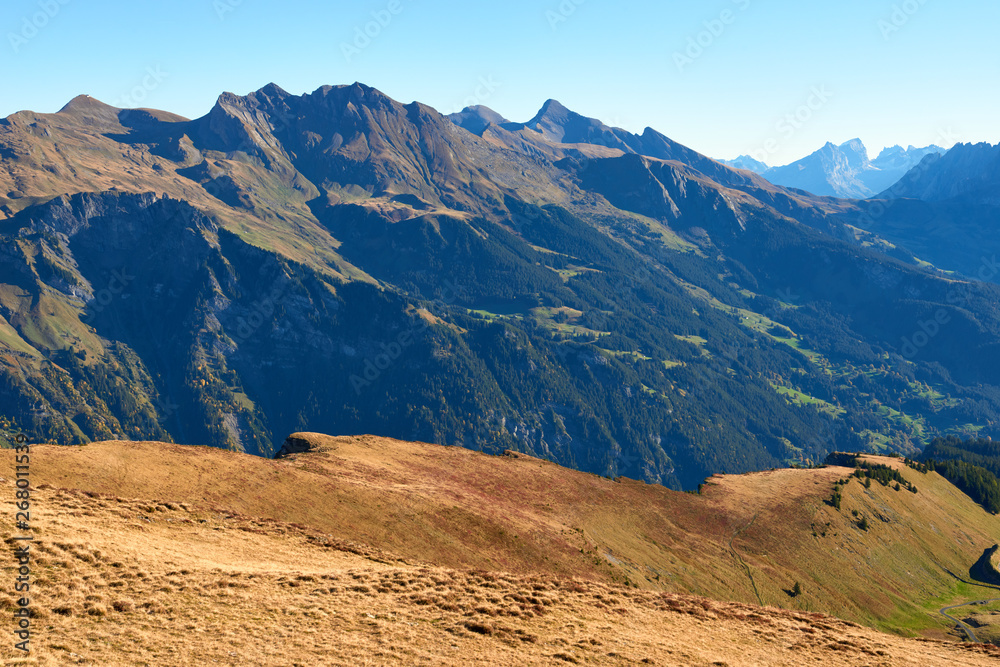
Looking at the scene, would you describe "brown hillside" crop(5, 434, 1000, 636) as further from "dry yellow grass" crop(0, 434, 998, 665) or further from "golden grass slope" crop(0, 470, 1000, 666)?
"golden grass slope" crop(0, 470, 1000, 666)

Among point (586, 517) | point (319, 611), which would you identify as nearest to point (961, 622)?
point (586, 517)

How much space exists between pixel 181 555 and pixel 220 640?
1382 cm

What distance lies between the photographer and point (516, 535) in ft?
245

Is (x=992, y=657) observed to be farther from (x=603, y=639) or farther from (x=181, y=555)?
(x=181, y=555)

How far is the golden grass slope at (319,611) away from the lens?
36.0 meters

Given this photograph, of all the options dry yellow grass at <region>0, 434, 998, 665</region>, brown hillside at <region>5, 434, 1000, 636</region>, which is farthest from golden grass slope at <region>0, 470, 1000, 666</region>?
brown hillside at <region>5, 434, 1000, 636</region>

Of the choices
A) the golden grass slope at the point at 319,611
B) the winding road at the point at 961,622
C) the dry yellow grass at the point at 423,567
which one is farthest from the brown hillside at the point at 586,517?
the golden grass slope at the point at 319,611

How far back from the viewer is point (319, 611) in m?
41.9

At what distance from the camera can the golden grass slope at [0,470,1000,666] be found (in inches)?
1417

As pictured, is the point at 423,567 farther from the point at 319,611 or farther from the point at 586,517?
the point at 586,517

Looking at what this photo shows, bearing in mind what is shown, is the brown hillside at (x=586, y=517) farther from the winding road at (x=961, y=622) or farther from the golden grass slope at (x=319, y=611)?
the golden grass slope at (x=319, y=611)

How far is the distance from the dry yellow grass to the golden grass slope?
17 centimetres

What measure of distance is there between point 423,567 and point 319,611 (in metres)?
16.0

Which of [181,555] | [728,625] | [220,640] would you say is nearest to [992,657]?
[728,625]
